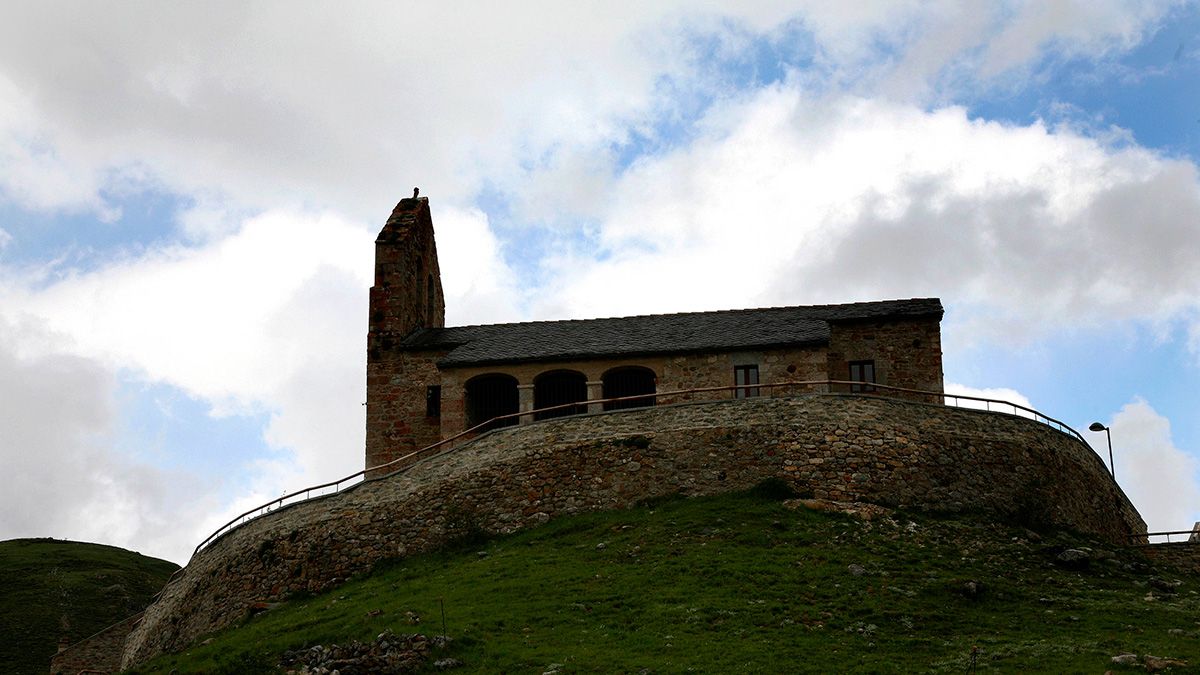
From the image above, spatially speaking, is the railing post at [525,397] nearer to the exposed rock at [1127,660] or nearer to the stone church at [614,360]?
the stone church at [614,360]

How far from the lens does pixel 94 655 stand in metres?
56.6

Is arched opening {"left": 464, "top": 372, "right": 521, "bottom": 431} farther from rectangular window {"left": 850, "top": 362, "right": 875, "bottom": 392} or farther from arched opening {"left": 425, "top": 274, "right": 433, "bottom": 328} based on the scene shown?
rectangular window {"left": 850, "top": 362, "right": 875, "bottom": 392}

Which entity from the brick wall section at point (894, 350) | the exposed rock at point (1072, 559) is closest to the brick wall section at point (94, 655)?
the brick wall section at point (894, 350)

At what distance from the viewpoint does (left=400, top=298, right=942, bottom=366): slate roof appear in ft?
171

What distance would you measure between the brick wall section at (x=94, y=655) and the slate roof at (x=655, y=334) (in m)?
17.7

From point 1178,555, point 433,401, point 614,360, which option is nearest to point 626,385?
point 614,360

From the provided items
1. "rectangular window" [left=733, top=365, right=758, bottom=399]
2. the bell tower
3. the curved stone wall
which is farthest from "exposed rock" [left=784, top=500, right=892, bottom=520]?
the bell tower

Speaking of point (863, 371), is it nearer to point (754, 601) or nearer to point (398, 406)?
point (398, 406)

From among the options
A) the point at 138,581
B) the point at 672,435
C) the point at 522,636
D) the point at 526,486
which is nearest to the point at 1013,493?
the point at 672,435

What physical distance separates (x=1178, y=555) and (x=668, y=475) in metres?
17.2

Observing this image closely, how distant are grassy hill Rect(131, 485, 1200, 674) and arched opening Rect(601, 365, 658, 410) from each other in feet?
32.8

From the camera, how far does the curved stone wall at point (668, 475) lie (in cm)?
4441

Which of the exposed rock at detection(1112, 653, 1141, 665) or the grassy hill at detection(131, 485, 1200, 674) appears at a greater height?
the grassy hill at detection(131, 485, 1200, 674)

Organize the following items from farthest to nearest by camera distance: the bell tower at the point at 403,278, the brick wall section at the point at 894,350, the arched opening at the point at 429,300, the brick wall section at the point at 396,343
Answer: the arched opening at the point at 429,300, the bell tower at the point at 403,278, the brick wall section at the point at 396,343, the brick wall section at the point at 894,350
